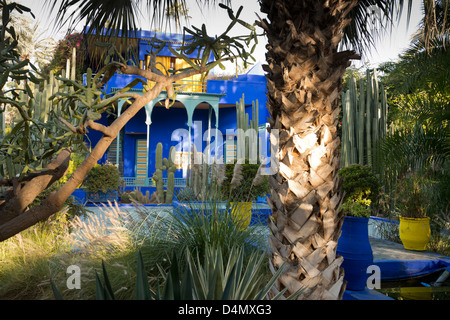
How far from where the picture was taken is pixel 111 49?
2.63m

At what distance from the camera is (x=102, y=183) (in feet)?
47.2

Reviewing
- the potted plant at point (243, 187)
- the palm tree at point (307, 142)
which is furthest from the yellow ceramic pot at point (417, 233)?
the palm tree at point (307, 142)

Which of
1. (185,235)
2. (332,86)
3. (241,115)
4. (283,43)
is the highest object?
(241,115)

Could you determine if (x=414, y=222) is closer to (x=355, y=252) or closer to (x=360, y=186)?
(x=360, y=186)

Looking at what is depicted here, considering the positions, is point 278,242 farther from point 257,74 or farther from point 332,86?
point 257,74

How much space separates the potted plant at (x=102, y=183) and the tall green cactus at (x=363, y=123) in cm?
872

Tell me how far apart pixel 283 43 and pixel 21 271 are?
3.86m

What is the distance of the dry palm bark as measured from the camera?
3.03 m

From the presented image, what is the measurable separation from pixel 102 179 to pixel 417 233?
1110 centimetres

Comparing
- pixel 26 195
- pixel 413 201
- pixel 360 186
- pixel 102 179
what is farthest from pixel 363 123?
pixel 26 195

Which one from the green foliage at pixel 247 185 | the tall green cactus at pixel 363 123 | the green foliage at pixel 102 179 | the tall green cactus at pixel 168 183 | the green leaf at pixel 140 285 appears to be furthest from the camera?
the green foliage at pixel 102 179

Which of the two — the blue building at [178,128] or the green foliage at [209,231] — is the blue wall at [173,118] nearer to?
the blue building at [178,128]

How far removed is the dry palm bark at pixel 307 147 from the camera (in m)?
3.03
